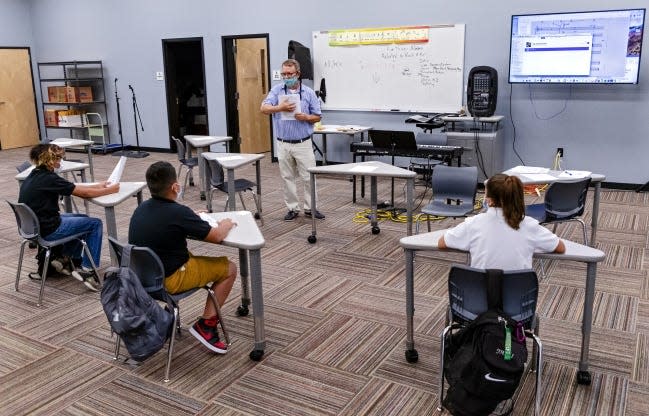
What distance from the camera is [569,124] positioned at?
6.64 meters

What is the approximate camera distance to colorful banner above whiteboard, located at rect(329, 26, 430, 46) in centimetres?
724

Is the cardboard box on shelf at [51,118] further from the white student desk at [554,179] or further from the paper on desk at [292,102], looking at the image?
the white student desk at [554,179]

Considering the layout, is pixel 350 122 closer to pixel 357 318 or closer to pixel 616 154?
pixel 616 154

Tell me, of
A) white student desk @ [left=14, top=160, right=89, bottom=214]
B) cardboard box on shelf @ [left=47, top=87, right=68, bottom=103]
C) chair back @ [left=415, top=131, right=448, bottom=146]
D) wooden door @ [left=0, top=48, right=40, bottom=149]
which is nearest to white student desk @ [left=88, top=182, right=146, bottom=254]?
white student desk @ [left=14, top=160, right=89, bottom=214]

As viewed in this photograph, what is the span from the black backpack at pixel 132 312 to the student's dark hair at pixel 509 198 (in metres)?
1.61

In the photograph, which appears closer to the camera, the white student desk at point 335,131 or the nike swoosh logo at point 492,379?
the nike swoosh logo at point 492,379

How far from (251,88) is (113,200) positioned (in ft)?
19.7

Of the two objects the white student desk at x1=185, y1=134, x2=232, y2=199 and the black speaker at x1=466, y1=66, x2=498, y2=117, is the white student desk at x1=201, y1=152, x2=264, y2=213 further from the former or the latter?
the black speaker at x1=466, y1=66, x2=498, y2=117

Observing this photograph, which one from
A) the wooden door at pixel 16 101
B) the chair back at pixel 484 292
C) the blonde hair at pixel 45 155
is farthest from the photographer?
the wooden door at pixel 16 101

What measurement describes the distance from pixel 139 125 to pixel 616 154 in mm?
7764

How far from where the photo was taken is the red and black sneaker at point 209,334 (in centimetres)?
299

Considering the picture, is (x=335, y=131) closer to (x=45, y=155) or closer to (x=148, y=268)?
(x=45, y=155)

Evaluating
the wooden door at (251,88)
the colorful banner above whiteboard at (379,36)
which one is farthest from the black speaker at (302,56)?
the wooden door at (251,88)

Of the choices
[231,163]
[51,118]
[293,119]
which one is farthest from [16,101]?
[293,119]
